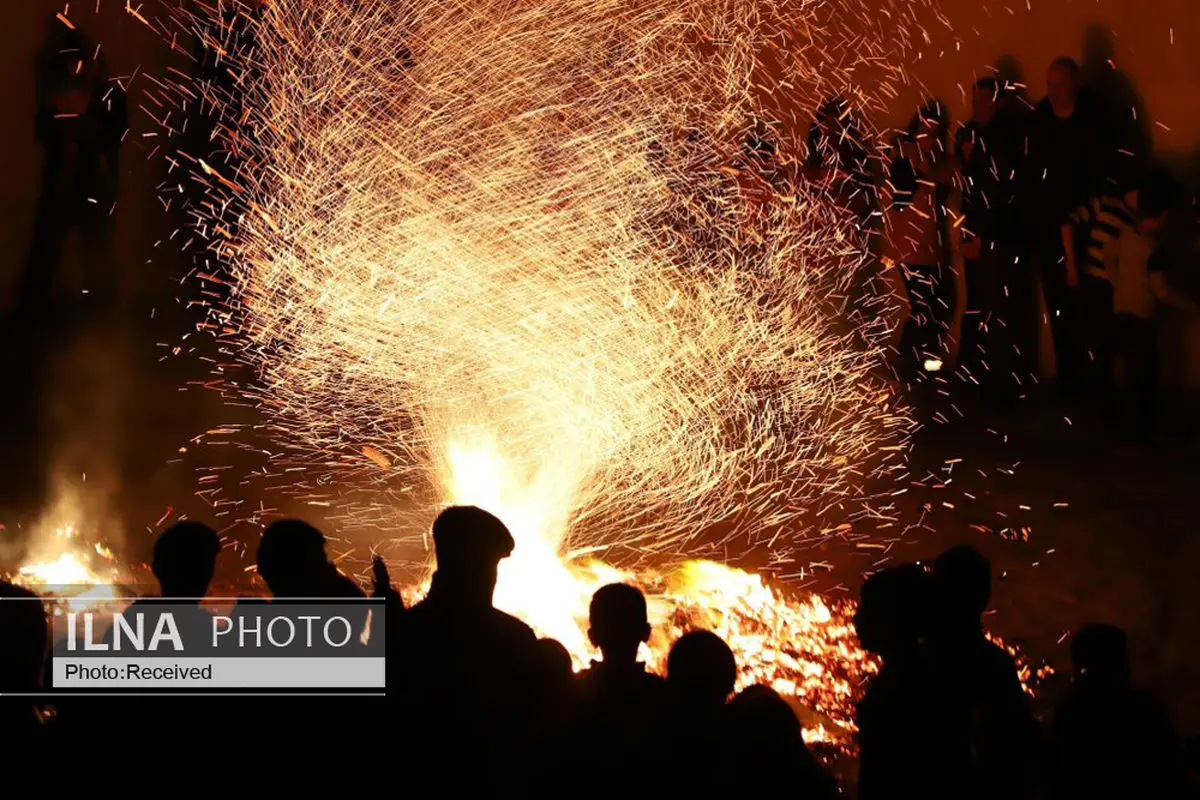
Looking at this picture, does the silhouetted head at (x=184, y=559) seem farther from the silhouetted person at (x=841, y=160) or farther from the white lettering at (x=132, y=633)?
the silhouetted person at (x=841, y=160)

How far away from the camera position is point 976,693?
3.01m

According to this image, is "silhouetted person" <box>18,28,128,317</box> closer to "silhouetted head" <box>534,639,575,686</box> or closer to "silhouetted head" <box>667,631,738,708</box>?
"silhouetted head" <box>534,639,575,686</box>

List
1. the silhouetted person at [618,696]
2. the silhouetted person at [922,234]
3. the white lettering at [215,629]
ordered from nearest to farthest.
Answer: the silhouetted person at [618,696] → the white lettering at [215,629] → the silhouetted person at [922,234]

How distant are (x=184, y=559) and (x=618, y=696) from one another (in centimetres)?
104

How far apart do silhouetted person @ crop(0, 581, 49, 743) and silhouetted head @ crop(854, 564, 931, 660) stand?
1.80 m

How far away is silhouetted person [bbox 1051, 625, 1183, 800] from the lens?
9.20 feet

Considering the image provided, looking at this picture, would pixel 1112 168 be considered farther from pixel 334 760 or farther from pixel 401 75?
pixel 334 760

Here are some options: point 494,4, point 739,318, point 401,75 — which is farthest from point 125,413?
point 739,318

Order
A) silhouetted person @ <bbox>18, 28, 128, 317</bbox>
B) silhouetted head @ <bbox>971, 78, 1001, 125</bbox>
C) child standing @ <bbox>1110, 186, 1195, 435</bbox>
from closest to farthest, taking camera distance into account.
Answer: child standing @ <bbox>1110, 186, 1195, 435</bbox>, silhouetted head @ <bbox>971, 78, 1001, 125</bbox>, silhouetted person @ <bbox>18, 28, 128, 317</bbox>

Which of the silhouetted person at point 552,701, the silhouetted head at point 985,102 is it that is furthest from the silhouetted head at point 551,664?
the silhouetted head at point 985,102

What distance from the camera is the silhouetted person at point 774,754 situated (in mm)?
2631

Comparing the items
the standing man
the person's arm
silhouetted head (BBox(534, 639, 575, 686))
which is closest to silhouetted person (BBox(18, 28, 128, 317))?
the standing man

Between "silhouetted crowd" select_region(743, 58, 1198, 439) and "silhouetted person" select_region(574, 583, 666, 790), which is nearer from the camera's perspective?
"silhouetted person" select_region(574, 583, 666, 790)

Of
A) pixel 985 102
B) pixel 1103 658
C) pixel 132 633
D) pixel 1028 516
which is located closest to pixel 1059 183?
pixel 985 102
